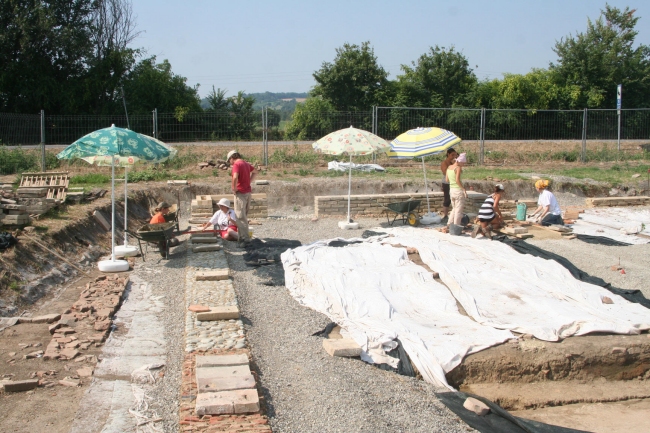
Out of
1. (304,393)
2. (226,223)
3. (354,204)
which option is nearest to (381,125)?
(354,204)

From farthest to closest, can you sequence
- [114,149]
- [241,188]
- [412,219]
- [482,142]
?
[482,142], [412,219], [241,188], [114,149]

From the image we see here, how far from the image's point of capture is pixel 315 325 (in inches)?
272

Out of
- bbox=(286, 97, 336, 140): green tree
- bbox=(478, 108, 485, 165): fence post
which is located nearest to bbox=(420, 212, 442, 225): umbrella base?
bbox=(478, 108, 485, 165): fence post

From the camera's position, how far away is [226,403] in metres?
4.59

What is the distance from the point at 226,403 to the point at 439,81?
28.5 metres

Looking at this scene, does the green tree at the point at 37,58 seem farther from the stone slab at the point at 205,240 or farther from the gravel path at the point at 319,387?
the gravel path at the point at 319,387

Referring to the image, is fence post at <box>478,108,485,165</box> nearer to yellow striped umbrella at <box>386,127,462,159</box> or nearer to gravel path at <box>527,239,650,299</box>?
yellow striped umbrella at <box>386,127,462,159</box>

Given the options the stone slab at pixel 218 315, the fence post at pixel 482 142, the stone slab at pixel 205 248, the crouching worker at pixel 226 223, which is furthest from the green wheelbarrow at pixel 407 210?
the fence post at pixel 482 142

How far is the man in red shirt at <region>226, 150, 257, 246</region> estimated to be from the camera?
1059 centimetres

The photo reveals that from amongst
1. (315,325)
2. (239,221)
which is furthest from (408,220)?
(315,325)

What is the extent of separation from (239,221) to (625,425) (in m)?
7.01

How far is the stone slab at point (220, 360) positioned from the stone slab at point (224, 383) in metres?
0.32

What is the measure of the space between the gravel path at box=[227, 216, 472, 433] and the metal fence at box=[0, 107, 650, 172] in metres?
13.1

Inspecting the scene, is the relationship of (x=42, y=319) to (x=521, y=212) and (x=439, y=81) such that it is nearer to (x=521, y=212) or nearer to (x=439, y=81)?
(x=521, y=212)
